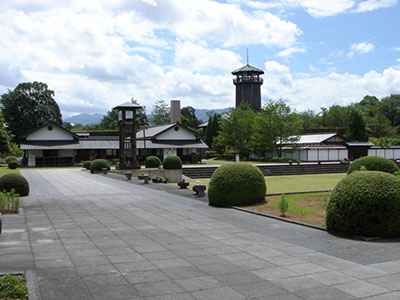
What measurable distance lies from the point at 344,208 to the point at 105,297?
6683 millimetres

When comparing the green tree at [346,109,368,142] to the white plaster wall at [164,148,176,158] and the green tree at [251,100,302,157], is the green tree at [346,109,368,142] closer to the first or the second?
the green tree at [251,100,302,157]

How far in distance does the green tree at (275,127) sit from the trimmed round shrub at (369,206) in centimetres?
4559

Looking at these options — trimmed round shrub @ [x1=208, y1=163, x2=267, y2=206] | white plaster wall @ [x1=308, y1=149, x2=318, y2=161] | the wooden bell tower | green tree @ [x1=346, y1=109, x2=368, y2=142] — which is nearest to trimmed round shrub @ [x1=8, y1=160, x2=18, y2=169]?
the wooden bell tower

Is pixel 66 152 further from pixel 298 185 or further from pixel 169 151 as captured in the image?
pixel 298 185

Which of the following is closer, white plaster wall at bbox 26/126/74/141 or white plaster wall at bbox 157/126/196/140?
white plaster wall at bbox 26/126/74/141

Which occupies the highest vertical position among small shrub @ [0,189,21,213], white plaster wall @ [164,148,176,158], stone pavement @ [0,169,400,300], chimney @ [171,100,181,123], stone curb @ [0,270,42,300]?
chimney @ [171,100,181,123]

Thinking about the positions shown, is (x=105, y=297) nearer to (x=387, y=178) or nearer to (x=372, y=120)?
(x=387, y=178)

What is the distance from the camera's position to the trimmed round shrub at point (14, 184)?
18766 millimetres

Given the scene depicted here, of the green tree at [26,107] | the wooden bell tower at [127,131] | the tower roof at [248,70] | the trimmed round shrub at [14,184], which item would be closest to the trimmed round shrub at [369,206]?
the trimmed round shrub at [14,184]

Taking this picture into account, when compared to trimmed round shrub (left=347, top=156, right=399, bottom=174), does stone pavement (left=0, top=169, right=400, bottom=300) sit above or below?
below

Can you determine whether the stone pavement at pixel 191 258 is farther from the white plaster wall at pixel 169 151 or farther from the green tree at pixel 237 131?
the green tree at pixel 237 131

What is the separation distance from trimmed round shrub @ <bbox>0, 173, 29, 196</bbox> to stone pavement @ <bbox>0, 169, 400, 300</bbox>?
19.6 ft

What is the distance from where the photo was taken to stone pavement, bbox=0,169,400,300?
244 inches

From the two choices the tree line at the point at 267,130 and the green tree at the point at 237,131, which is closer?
the tree line at the point at 267,130
